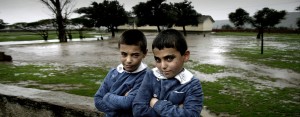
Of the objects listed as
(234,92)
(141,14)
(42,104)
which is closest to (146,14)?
(141,14)

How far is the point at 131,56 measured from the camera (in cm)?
211

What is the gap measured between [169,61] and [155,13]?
48.7 m

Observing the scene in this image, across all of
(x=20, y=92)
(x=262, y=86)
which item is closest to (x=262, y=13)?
(x=262, y=86)

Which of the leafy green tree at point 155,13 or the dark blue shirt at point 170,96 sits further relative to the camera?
the leafy green tree at point 155,13

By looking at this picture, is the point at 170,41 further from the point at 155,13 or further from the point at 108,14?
the point at 155,13

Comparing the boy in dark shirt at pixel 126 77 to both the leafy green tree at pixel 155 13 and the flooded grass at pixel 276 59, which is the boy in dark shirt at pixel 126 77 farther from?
the leafy green tree at pixel 155 13

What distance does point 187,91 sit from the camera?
1.79 metres

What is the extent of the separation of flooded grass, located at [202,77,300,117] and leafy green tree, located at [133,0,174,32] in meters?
41.6

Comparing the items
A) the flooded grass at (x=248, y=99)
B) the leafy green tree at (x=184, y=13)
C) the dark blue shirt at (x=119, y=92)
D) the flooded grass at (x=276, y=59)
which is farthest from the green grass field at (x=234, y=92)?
the leafy green tree at (x=184, y=13)

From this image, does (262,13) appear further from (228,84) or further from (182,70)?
(182,70)

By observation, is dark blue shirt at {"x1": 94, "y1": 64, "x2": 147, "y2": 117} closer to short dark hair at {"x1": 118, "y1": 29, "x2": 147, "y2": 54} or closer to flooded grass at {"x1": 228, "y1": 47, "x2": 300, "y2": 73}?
short dark hair at {"x1": 118, "y1": 29, "x2": 147, "y2": 54}

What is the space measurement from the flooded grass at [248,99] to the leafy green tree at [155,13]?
41.6 metres

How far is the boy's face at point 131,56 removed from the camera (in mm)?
2102

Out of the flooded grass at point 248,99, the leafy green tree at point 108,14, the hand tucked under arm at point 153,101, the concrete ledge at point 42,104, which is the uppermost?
the leafy green tree at point 108,14
